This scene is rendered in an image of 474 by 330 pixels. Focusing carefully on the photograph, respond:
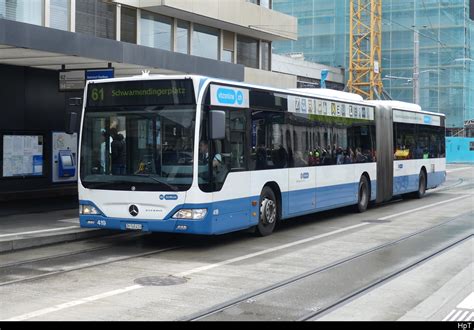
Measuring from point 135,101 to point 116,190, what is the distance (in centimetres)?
155

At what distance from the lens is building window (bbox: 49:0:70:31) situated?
64.8 feet

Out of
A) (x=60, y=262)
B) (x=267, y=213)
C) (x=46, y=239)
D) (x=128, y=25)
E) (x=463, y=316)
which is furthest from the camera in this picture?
(x=128, y=25)

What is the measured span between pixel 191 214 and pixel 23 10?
11.2 m

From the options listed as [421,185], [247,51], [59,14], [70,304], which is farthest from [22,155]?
[247,51]

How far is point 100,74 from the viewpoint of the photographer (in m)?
15.5

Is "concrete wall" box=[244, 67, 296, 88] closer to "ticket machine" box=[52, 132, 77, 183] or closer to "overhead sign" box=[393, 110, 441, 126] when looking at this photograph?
"overhead sign" box=[393, 110, 441, 126]

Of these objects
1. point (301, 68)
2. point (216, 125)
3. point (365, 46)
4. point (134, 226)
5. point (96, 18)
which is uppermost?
point (365, 46)

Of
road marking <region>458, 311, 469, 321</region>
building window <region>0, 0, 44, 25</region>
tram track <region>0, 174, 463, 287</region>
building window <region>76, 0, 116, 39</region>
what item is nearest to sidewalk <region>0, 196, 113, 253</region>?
tram track <region>0, 174, 463, 287</region>

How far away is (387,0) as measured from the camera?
214 feet

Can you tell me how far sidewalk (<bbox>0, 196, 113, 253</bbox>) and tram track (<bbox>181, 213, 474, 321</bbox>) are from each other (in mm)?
5131

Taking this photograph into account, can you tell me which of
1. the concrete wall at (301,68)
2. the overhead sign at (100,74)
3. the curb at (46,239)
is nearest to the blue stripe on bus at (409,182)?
the overhead sign at (100,74)

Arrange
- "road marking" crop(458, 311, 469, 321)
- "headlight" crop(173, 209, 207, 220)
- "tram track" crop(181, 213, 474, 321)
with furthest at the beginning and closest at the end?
1. "headlight" crop(173, 209, 207, 220)
2. "tram track" crop(181, 213, 474, 321)
3. "road marking" crop(458, 311, 469, 321)

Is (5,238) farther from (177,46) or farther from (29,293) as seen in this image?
(177,46)

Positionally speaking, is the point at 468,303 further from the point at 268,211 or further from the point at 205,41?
the point at 205,41
